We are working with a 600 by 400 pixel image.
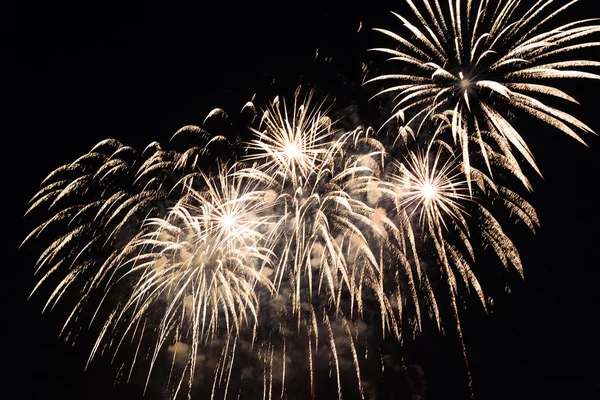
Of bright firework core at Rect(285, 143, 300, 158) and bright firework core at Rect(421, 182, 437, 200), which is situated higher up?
bright firework core at Rect(285, 143, 300, 158)

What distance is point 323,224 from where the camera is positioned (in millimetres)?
13391

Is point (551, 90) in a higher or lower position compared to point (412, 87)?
lower

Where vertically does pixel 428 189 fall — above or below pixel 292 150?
below

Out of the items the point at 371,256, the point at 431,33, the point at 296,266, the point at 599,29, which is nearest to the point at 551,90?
the point at 599,29

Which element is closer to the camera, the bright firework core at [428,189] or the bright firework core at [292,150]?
the bright firework core at [428,189]

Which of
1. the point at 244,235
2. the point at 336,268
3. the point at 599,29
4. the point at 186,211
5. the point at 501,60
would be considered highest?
the point at 501,60

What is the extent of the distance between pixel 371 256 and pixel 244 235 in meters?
4.21

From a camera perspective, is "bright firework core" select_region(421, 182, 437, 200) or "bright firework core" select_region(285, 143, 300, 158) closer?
"bright firework core" select_region(421, 182, 437, 200)

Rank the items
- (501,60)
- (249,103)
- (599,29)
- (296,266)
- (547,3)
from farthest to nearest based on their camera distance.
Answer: (249,103) < (296,266) < (501,60) < (547,3) < (599,29)

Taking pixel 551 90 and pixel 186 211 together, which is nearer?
pixel 551 90

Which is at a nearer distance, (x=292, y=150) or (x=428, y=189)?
(x=428, y=189)

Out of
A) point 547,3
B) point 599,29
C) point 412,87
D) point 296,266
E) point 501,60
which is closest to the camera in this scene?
point 599,29

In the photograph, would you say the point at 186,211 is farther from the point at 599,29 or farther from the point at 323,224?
the point at 599,29

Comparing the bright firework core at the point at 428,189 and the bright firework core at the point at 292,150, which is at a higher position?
the bright firework core at the point at 292,150
